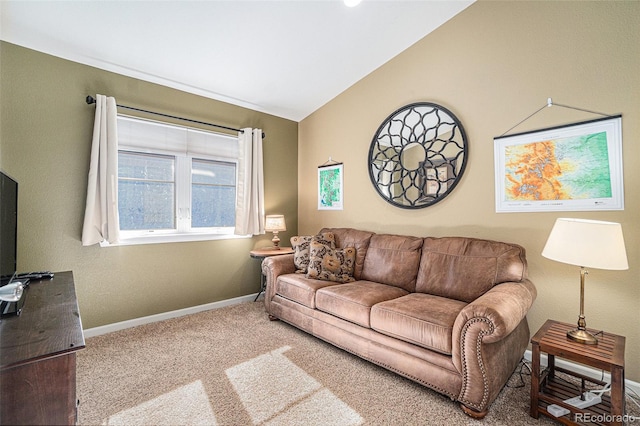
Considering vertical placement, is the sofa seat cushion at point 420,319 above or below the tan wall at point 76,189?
below

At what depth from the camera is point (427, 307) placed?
6.78 ft

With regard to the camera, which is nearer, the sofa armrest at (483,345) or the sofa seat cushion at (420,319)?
the sofa armrest at (483,345)

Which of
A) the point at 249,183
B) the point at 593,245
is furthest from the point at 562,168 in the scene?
the point at 249,183

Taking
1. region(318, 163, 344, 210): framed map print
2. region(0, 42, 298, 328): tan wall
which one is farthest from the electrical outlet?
region(0, 42, 298, 328): tan wall

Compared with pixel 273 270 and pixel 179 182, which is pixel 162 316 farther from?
pixel 179 182

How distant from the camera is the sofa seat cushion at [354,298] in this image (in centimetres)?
228

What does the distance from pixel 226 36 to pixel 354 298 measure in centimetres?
259

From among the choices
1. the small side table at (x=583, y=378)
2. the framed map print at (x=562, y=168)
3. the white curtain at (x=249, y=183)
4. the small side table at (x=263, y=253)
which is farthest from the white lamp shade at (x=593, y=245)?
the white curtain at (x=249, y=183)

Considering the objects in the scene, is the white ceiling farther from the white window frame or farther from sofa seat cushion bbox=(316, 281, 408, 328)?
sofa seat cushion bbox=(316, 281, 408, 328)

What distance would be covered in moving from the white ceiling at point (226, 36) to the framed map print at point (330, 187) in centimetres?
114

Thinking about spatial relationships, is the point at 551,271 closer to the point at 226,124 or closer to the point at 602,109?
the point at 602,109

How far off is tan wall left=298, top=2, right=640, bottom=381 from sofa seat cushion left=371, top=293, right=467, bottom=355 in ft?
2.70

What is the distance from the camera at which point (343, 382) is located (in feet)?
6.69

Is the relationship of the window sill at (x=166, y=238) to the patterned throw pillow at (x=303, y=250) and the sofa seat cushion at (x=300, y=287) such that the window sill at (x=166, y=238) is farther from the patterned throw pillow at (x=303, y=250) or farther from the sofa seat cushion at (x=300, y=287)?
the sofa seat cushion at (x=300, y=287)
